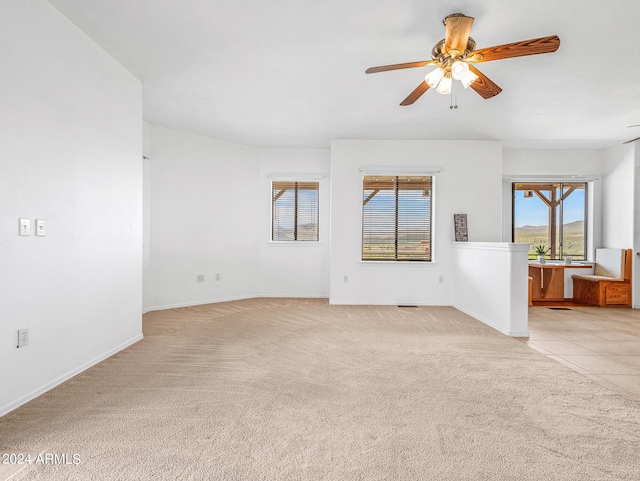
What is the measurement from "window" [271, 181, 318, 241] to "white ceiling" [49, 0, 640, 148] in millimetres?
1375

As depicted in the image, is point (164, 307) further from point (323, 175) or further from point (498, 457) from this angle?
point (498, 457)

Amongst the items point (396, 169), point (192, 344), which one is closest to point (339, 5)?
point (192, 344)

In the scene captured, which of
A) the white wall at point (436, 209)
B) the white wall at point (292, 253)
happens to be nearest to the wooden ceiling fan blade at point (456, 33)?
the white wall at point (436, 209)

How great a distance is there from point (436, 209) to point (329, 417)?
187 inches

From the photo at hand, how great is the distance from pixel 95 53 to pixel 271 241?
4.22 m

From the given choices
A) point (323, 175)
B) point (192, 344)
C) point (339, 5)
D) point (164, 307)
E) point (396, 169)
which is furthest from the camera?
point (323, 175)

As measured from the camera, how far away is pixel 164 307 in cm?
568

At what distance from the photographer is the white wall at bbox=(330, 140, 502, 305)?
6.18 m

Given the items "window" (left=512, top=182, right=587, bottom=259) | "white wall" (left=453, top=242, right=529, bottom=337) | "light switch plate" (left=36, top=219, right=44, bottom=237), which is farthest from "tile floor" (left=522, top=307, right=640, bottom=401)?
"light switch plate" (left=36, top=219, right=44, bottom=237)

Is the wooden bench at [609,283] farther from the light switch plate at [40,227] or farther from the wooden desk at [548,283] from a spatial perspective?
the light switch plate at [40,227]

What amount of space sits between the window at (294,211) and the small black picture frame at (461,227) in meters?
2.54

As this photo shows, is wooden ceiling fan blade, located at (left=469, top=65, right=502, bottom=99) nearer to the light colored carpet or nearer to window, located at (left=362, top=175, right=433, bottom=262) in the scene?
the light colored carpet

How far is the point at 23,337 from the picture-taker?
239 cm

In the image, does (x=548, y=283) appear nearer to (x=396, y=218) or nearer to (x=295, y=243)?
(x=396, y=218)
